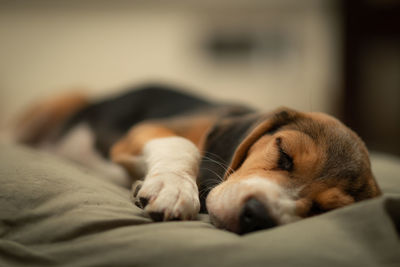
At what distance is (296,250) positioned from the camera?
3.27ft

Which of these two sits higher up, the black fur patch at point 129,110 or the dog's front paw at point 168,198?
the dog's front paw at point 168,198

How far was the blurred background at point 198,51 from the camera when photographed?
637cm

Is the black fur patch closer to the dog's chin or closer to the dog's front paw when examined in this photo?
the dog's front paw

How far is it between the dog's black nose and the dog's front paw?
18 cm

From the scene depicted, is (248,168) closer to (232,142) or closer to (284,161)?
(284,161)

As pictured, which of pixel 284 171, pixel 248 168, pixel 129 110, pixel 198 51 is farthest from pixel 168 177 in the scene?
pixel 198 51

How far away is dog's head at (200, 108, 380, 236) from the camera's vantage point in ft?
4.02

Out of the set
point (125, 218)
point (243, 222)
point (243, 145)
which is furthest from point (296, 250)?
point (243, 145)

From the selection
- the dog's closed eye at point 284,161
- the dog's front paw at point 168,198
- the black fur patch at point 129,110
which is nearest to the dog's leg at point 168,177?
the dog's front paw at point 168,198

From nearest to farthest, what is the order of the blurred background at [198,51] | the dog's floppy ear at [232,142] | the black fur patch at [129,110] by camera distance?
the dog's floppy ear at [232,142] → the black fur patch at [129,110] → the blurred background at [198,51]

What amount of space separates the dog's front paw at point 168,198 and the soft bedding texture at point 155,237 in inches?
1.7

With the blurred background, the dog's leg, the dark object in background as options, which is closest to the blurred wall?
the blurred background

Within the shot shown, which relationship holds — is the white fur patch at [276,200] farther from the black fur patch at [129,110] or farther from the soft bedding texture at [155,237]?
the black fur patch at [129,110]

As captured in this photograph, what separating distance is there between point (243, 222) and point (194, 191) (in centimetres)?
23
